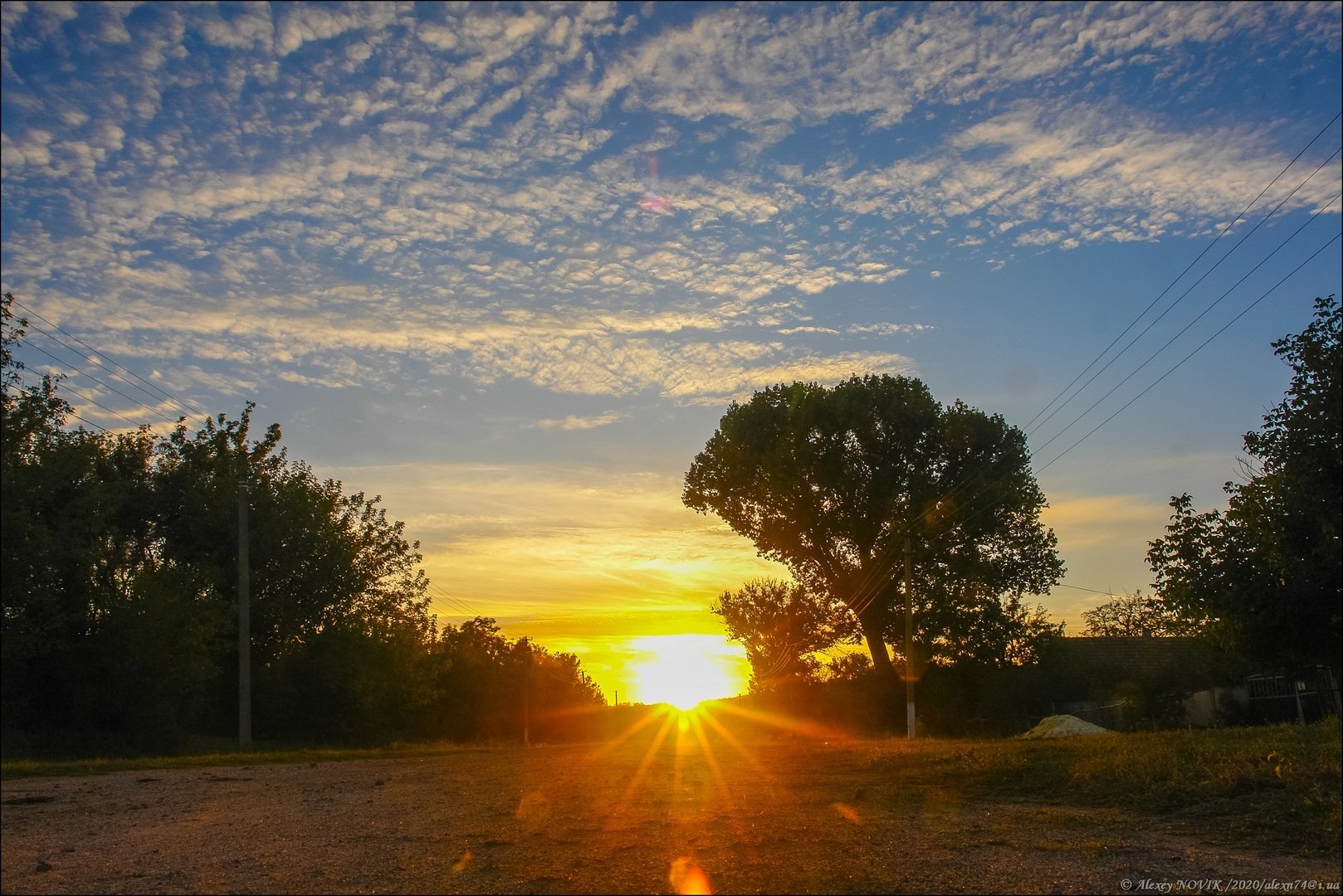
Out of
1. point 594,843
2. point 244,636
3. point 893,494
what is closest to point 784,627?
point 893,494

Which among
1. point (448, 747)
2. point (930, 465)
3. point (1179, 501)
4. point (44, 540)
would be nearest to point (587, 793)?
point (1179, 501)

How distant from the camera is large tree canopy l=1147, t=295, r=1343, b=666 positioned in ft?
47.8

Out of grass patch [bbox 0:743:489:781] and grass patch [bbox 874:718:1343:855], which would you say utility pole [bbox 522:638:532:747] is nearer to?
grass patch [bbox 0:743:489:781]

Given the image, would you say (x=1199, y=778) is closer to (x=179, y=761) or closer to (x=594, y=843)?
(x=594, y=843)

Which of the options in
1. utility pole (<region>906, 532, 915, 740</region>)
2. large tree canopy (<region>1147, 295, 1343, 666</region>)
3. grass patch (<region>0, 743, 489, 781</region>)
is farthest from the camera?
utility pole (<region>906, 532, 915, 740</region>)

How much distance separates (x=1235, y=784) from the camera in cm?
1064

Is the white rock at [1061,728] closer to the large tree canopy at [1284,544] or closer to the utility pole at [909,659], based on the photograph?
the utility pole at [909,659]

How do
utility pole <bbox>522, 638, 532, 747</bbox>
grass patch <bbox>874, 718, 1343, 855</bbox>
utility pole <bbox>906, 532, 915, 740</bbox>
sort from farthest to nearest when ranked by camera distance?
1. utility pole <bbox>522, 638, 532, 747</bbox>
2. utility pole <bbox>906, 532, 915, 740</bbox>
3. grass patch <bbox>874, 718, 1343, 855</bbox>

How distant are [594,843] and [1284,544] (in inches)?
484

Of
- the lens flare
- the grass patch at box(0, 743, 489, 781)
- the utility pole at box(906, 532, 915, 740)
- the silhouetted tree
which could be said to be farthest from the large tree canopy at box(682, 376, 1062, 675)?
the lens flare

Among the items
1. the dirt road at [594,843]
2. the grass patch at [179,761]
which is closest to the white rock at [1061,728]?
the dirt road at [594,843]

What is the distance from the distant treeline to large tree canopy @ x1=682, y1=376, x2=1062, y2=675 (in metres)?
18.7

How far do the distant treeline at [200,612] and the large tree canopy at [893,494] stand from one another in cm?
1870

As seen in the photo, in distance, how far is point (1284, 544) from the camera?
1558 centimetres
